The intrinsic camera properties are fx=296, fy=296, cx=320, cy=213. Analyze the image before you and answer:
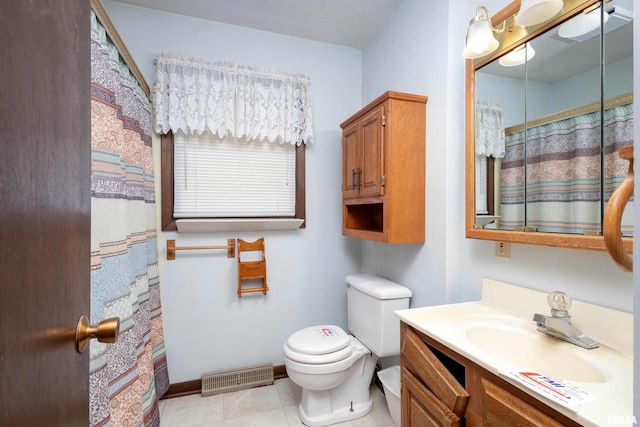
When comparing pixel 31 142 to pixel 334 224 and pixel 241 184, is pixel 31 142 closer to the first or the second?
pixel 241 184

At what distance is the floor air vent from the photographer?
80.3 inches

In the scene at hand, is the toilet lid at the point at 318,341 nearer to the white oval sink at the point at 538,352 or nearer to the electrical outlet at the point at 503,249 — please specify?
the white oval sink at the point at 538,352

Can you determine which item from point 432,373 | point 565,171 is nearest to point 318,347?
point 432,373

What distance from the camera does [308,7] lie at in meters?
1.92

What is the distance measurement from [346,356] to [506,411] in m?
1.05

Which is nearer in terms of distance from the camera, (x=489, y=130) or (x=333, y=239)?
(x=489, y=130)

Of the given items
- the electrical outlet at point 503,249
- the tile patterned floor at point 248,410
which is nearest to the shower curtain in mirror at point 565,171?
the electrical outlet at point 503,249

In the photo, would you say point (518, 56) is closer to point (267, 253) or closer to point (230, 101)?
point (230, 101)

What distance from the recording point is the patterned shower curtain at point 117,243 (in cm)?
105

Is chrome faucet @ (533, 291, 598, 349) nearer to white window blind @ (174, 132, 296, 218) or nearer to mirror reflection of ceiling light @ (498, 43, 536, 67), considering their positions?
mirror reflection of ceiling light @ (498, 43, 536, 67)

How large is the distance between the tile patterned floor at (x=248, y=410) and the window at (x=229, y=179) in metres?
1.17

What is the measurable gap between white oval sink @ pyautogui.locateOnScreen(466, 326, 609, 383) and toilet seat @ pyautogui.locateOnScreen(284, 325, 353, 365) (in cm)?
83

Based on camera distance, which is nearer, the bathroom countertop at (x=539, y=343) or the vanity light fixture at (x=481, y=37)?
the bathroom countertop at (x=539, y=343)

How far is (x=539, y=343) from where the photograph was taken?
3.41 ft
